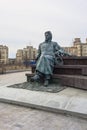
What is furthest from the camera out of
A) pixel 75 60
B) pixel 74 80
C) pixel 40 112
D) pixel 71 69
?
pixel 75 60

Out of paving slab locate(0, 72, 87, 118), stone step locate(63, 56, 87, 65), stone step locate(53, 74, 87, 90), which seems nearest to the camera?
paving slab locate(0, 72, 87, 118)

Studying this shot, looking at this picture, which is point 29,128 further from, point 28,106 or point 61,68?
point 61,68

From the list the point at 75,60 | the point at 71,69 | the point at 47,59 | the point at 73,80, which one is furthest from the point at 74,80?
the point at 75,60

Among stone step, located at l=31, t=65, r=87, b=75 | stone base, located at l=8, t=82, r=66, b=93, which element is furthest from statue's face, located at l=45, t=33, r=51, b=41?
stone base, located at l=8, t=82, r=66, b=93

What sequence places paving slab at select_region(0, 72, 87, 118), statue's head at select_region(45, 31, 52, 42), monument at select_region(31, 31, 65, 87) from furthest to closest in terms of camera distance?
statue's head at select_region(45, 31, 52, 42) < monument at select_region(31, 31, 65, 87) < paving slab at select_region(0, 72, 87, 118)

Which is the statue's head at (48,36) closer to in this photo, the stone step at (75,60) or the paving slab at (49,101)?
the stone step at (75,60)

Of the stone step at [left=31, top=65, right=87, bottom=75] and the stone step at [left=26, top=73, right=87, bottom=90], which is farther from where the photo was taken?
the stone step at [left=31, top=65, right=87, bottom=75]

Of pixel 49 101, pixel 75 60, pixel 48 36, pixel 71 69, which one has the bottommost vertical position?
pixel 49 101

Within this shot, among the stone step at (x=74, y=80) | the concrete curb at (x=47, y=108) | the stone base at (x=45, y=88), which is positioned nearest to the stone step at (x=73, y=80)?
the stone step at (x=74, y=80)

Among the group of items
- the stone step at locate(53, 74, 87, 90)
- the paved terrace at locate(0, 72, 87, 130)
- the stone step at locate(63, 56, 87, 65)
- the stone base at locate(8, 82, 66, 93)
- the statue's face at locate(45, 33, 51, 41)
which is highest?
the statue's face at locate(45, 33, 51, 41)

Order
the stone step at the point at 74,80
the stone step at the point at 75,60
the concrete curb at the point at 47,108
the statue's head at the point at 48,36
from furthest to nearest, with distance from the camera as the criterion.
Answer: the stone step at the point at 75,60, the statue's head at the point at 48,36, the stone step at the point at 74,80, the concrete curb at the point at 47,108

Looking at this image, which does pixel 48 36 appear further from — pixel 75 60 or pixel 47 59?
pixel 75 60

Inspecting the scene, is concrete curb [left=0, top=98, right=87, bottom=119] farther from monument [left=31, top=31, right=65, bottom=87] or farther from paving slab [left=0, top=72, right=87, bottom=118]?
monument [left=31, top=31, right=65, bottom=87]

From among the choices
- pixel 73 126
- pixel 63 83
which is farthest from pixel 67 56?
pixel 73 126
